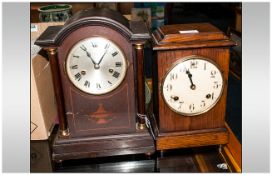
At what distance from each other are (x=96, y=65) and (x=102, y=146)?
0.32 metres

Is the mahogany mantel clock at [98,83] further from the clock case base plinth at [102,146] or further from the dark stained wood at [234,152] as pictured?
the dark stained wood at [234,152]

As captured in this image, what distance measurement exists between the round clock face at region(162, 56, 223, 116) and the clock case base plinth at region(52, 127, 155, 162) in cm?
18

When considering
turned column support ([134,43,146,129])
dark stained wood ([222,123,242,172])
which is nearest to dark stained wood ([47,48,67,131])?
turned column support ([134,43,146,129])

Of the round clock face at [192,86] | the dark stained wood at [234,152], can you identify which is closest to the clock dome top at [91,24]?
the round clock face at [192,86]

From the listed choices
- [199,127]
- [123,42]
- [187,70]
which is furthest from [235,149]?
[123,42]

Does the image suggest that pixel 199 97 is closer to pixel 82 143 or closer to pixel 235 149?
pixel 235 149

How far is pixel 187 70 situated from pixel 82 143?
48cm

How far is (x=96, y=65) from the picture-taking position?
106cm

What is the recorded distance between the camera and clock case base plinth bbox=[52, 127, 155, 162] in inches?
45.4

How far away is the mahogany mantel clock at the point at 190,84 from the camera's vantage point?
3.49 feet

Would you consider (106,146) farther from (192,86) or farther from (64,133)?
(192,86)

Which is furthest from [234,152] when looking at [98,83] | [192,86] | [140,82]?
[98,83]

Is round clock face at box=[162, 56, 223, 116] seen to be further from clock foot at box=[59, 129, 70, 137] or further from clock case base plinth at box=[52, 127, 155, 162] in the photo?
clock foot at box=[59, 129, 70, 137]

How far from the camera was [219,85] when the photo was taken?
1125 millimetres
